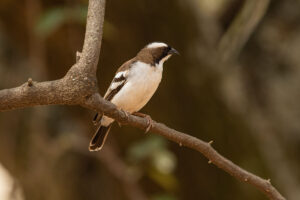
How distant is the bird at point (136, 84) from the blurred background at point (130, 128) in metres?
0.65

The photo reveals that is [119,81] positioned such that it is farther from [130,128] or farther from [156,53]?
[130,128]

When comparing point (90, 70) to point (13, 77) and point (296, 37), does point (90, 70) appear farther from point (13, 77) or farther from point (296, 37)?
point (296, 37)

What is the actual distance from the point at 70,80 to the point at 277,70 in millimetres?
4928

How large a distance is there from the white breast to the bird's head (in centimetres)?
8

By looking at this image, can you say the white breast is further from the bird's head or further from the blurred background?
the blurred background

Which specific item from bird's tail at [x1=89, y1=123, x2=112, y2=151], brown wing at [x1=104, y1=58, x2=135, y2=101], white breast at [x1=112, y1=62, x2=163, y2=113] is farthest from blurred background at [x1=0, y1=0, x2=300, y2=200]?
white breast at [x1=112, y1=62, x2=163, y2=113]

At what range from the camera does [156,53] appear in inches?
162

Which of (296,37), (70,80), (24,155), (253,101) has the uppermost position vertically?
(70,80)

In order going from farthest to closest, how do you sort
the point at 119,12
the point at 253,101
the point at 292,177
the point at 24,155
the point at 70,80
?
the point at 253,101
the point at 292,177
the point at 24,155
the point at 119,12
the point at 70,80

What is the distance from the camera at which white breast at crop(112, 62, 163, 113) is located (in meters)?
3.82

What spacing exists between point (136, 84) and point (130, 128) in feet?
4.46

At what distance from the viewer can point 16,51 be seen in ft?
18.1

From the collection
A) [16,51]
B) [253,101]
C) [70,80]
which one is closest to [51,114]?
[16,51]

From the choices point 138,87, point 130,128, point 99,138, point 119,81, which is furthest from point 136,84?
point 130,128
